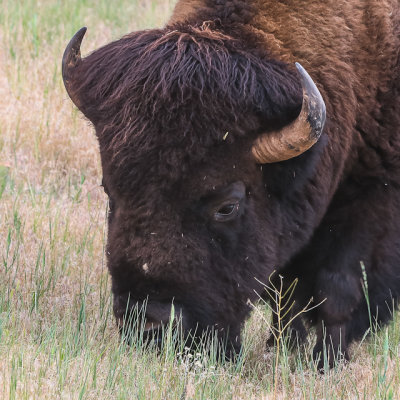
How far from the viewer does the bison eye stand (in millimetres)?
4258

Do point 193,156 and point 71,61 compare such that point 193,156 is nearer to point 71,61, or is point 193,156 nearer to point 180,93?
point 180,93

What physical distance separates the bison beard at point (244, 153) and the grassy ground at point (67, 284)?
25cm

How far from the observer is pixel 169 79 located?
413 centimetres

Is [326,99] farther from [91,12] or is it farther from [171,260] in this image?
[91,12]

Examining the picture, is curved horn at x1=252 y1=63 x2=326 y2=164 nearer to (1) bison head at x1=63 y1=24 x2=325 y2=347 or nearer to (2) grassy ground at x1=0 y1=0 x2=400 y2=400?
(1) bison head at x1=63 y1=24 x2=325 y2=347

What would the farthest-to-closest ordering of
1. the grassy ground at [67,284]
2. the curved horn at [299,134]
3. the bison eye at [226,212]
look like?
the bison eye at [226,212], the curved horn at [299,134], the grassy ground at [67,284]

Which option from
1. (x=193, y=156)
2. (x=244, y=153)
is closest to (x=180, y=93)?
(x=193, y=156)

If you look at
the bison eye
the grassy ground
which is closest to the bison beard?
the bison eye

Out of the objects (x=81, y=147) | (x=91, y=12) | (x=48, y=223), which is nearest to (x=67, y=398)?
(x=48, y=223)

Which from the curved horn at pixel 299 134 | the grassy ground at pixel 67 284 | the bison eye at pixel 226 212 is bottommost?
the grassy ground at pixel 67 284

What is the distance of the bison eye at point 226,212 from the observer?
4.26 metres

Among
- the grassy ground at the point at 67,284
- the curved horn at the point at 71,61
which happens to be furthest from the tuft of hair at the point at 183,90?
the grassy ground at the point at 67,284

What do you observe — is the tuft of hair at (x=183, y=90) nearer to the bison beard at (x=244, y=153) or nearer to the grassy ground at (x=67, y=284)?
the bison beard at (x=244, y=153)

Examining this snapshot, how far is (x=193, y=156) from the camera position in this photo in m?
4.11
